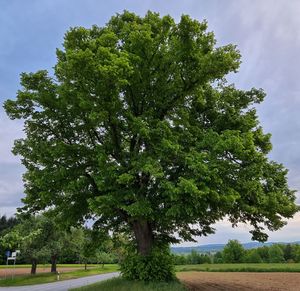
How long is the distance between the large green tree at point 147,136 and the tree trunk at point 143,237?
0.22ft

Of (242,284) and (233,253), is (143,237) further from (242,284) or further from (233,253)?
(233,253)

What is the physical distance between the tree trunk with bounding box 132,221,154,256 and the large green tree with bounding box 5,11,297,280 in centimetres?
7

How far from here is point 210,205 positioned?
61.9 feet

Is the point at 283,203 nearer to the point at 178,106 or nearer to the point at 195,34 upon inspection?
the point at 178,106

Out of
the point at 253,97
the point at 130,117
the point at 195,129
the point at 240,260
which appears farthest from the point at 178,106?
the point at 240,260

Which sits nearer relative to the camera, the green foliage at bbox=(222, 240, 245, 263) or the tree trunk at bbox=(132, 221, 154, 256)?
the tree trunk at bbox=(132, 221, 154, 256)

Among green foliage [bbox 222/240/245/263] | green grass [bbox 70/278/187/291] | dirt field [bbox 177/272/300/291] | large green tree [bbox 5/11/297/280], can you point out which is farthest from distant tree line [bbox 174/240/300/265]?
green grass [bbox 70/278/187/291]

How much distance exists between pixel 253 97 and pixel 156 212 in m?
10.3

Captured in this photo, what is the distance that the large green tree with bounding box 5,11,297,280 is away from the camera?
17438 millimetres

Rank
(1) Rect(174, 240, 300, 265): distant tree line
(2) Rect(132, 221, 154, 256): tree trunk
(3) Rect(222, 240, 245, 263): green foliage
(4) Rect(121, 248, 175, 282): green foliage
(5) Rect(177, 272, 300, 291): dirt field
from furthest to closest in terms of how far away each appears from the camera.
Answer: (3) Rect(222, 240, 245, 263): green foliage
(1) Rect(174, 240, 300, 265): distant tree line
(5) Rect(177, 272, 300, 291): dirt field
(2) Rect(132, 221, 154, 256): tree trunk
(4) Rect(121, 248, 175, 282): green foliage

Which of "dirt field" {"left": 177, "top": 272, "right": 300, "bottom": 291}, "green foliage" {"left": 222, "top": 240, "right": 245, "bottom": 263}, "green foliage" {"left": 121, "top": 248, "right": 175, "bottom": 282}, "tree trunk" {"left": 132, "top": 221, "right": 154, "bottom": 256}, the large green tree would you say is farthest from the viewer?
"green foliage" {"left": 222, "top": 240, "right": 245, "bottom": 263}

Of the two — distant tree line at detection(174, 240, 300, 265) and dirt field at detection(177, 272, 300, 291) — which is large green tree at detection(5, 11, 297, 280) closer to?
dirt field at detection(177, 272, 300, 291)

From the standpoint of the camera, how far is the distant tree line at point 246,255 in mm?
84794

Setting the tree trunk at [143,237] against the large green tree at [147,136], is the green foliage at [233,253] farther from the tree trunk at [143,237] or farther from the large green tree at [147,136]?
the tree trunk at [143,237]
